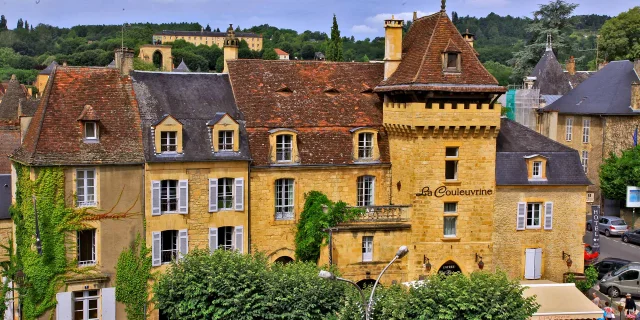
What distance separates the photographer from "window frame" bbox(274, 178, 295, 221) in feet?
122

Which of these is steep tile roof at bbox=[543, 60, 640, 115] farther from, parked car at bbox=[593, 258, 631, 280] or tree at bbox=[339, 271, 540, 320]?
tree at bbox=[339, 271, 540, 320]

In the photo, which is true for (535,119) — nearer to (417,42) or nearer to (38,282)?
(417,42)

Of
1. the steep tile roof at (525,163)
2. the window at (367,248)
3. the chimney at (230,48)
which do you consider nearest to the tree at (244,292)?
the window at (367,248)

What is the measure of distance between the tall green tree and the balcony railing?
55.7 metres

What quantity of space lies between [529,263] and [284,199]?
509 inches

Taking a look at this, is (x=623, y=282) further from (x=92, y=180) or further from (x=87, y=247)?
(x=92, y=180)

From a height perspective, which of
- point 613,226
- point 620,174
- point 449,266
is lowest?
point 449,266

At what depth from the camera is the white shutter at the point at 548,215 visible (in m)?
37.8

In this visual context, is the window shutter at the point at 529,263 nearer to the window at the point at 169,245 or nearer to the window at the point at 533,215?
the window at the point at 533,215

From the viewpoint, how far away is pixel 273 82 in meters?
39.9

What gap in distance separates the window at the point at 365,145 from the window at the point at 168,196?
380 inches

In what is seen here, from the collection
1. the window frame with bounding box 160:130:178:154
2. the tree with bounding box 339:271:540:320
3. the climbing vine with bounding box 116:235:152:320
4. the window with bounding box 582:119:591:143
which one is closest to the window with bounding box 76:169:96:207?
the climbing vine with bounding box 116:235:152:320

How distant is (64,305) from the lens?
3356 cm

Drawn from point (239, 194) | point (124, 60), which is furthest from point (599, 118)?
point (124, 60)
